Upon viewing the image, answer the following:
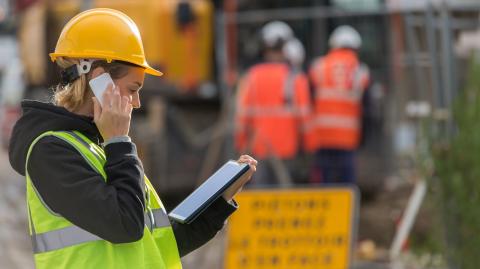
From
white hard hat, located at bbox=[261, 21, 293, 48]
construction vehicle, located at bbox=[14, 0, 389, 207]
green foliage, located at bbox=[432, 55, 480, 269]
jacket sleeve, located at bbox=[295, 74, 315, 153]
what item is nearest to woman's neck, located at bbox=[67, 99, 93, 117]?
green foliage, located at bbox=[432, 55, 480, 269]

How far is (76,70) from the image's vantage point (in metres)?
3.37

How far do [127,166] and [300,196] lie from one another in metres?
4.57

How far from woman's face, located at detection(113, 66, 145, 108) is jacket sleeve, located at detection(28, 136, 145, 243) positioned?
19cm

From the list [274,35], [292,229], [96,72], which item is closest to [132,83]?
[96,72]

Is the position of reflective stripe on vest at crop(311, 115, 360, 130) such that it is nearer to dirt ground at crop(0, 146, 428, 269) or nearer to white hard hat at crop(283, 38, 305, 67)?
white hard hat at crop(283, 38, 305, 67)

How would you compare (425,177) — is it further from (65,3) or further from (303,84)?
(65,3)

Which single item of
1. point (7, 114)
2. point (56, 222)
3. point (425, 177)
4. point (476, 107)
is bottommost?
point (7, 114)

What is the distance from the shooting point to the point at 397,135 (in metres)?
12.2

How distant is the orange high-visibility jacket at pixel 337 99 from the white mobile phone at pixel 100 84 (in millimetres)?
7902

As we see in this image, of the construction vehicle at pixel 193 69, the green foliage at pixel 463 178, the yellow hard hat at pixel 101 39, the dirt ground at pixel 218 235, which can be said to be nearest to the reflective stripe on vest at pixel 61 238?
the yellow hard hat at pixel 101 39

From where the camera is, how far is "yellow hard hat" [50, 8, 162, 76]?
3.35 m

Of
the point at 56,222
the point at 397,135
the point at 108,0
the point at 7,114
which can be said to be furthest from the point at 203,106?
the point at 56,222

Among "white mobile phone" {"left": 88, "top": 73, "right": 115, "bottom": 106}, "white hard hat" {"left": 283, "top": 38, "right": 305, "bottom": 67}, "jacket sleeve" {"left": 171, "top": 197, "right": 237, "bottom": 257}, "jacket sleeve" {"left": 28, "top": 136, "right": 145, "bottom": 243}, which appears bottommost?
"white hard hat" {"left": 283, "top": 38, "right": 305, "bottom": 67}

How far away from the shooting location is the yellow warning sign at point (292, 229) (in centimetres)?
755
